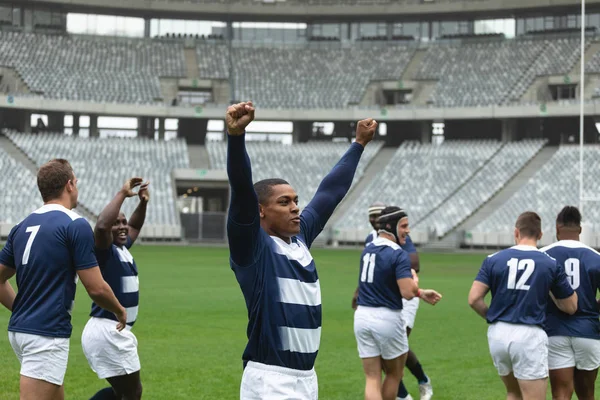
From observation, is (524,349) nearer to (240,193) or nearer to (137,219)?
(240,193)

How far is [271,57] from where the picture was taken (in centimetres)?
6756

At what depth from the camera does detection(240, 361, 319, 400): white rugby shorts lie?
540 centimetres

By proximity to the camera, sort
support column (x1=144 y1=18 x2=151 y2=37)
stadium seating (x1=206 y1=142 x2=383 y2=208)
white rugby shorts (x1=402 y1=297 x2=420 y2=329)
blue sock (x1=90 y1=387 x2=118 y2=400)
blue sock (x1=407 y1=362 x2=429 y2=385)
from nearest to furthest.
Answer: blue sock (x1=90 y1=387 x2=118 y2=400) < blue sock (x1=407 y1=362 x2=429 y2=385) < white rugby shorts (x1=402 y1=297 x2=420 y2=329) < stadium seating (x1=206 y1=142 x2=383 y2=208) < support column (x1=144 y1=18 x2=151 y2=37)

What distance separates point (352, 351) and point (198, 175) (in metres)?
41.9

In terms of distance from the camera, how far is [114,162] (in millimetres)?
56938

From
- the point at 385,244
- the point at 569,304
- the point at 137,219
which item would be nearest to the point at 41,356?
the point at 137,219

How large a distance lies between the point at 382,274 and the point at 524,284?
177 cm

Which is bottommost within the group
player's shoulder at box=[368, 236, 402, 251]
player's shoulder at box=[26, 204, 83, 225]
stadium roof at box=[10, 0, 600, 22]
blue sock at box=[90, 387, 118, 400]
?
blue sock at box=[90, 387, 118, 400]

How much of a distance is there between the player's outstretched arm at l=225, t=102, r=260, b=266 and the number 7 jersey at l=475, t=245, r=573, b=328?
3548mm

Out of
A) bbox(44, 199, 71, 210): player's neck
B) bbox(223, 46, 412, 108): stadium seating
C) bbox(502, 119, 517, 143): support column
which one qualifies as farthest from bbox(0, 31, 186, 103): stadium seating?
bbox(44, 199, 71, 210): player's neck

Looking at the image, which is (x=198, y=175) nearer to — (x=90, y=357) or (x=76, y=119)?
(x=76, y=119)

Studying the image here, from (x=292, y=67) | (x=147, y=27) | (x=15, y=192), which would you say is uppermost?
(x=147, y=27)

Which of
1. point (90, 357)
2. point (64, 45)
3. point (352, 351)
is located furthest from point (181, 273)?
point (64, 45)

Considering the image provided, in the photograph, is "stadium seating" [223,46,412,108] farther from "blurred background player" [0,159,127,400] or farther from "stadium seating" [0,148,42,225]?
"blurred background player" [0,159,127,400]
